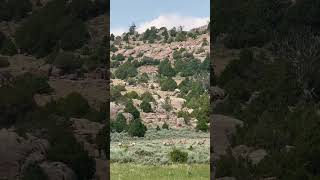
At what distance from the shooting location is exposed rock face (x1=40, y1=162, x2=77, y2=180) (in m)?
9.90

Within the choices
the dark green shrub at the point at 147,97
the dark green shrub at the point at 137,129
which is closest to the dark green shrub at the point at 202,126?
the dark green shrub at the point at 137,129

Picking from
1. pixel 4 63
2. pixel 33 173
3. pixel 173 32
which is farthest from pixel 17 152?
pixel 173 32

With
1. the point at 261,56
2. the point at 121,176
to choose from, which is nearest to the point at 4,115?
the point at 261,56

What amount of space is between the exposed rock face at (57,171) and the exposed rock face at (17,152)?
13 cm

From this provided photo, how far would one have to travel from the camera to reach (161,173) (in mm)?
19188

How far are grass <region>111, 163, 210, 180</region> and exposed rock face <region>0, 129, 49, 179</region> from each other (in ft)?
24.7

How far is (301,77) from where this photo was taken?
10.1 m

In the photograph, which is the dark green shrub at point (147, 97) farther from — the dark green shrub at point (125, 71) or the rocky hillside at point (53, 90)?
the rocky hillside at point (53, 90)

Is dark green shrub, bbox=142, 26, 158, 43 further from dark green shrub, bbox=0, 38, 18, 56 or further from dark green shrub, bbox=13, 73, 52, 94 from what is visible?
dark green shrub, bbox=13, 73, 52, 94

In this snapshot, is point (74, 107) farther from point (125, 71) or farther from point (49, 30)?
point (125, 71)

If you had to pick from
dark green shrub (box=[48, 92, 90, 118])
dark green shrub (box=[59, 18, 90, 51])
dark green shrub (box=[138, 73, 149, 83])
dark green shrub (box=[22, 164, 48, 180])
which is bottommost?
dark green shrub (box=[138, 73, 149, 83])

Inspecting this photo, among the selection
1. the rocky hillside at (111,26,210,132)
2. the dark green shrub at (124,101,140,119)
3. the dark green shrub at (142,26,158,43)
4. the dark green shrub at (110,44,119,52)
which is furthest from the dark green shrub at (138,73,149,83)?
the dark green shrub at (124,101,140,119)

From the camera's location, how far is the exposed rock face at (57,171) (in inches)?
390

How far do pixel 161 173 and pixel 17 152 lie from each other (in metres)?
9.65
